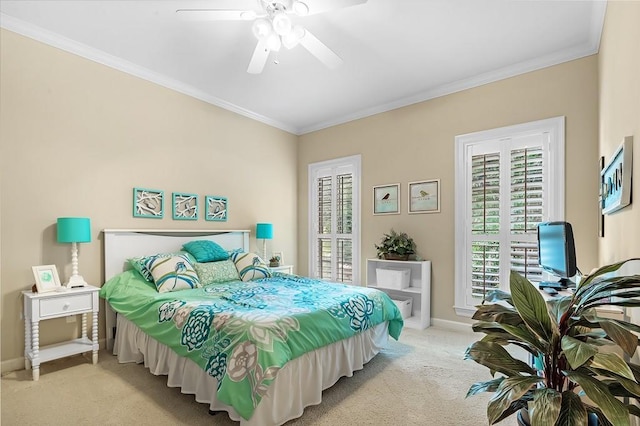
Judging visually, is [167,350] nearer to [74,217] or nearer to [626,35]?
[74,217]

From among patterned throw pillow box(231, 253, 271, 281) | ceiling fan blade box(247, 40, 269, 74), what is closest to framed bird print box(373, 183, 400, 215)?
patterned throw pillow box(231, 253, 271, 281)

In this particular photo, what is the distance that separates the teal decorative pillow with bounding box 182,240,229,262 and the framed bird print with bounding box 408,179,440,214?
2.46 metres

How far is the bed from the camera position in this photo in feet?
6.08

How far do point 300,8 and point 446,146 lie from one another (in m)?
2.48

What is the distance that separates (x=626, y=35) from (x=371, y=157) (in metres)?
3.04

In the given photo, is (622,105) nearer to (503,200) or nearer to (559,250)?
(559,250)

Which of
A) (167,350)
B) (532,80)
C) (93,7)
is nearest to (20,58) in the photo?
(93,7)

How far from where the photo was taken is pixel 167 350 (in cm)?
248

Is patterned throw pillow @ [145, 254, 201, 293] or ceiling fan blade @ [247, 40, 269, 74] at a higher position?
ceiling fan blade @ [247, 40, 269, 74]

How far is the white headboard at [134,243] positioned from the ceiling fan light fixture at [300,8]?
2.67 metres

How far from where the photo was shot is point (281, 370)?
1960 millimetres

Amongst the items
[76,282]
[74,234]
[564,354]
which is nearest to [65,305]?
[76,282]

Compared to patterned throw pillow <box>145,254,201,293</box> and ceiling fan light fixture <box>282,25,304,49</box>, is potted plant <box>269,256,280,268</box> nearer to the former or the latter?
patterned throw pillow <box>145,254,201,293</box>

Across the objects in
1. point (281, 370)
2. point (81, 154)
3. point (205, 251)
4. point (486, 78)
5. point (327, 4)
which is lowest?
point (281, 370)
